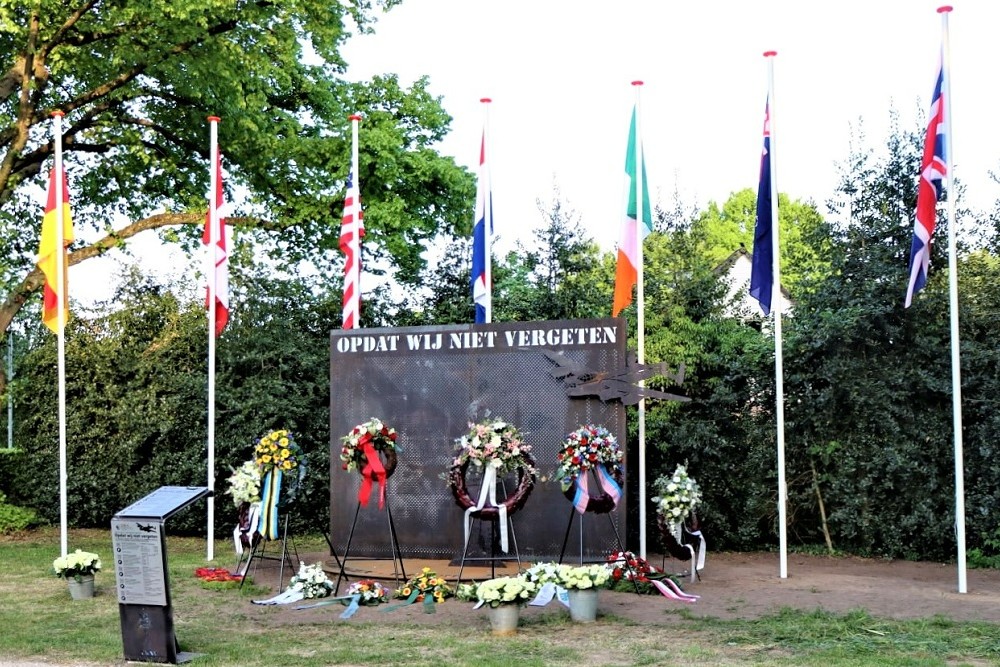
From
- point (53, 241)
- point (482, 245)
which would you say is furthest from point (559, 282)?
point (53, 241)

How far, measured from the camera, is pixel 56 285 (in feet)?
41.7

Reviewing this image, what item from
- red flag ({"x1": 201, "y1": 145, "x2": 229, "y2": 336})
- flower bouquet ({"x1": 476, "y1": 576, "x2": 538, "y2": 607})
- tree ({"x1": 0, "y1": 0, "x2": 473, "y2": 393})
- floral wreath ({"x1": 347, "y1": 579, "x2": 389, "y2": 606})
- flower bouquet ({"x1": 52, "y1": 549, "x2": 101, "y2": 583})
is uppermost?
tree ({"x1": 0, "y1": 0, "x2": 473, "y2": 393})

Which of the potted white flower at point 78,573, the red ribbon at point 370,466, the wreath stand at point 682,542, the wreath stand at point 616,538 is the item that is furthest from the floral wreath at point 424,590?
the potted white flower at point 78,573

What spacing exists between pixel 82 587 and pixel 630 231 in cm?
712

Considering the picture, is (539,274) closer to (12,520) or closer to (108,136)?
(108,136)

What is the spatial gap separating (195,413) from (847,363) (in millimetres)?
9807

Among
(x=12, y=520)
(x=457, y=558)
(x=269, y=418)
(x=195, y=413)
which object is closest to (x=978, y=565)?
(x=457, y=558)

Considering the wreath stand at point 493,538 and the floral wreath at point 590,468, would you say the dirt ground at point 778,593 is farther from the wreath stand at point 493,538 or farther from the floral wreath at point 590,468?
the floral wreath at point 590,468

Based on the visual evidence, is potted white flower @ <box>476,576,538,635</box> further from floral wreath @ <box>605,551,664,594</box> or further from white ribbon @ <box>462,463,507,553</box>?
floral wreath @ <box>605,551,664,594</box>

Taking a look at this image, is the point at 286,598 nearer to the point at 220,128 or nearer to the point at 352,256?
the point at 352,256

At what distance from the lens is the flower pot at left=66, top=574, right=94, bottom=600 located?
10.5 m

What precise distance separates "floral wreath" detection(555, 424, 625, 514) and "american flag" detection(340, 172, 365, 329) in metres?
4.13

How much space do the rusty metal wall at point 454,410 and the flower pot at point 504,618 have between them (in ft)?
8.93

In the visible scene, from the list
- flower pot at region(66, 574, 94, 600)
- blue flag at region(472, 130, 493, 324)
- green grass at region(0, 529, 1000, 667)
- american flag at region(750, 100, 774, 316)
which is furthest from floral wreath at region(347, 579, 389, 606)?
american flag at region(750, 100, 774, 316)
